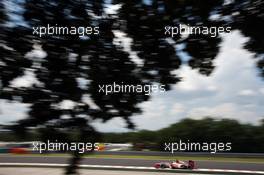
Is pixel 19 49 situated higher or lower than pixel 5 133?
higher

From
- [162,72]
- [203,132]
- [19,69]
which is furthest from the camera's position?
[203,132]

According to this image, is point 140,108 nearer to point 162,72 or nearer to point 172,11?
point 162,72

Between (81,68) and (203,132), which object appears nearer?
(81,68)

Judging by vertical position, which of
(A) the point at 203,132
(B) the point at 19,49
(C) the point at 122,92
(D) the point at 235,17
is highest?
(D) the point at 235,17

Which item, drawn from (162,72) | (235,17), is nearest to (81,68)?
(162,72)

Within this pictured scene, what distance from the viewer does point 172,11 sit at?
3.57m

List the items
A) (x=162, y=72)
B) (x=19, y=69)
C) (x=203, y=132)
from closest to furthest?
(x=19, y=69), (x=162, y=72), (x=203, y=132)

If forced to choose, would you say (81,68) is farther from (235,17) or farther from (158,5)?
(235,17)

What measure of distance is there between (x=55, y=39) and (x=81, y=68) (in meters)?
0.30

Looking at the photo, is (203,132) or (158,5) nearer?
(158,5)

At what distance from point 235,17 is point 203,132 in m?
1.82

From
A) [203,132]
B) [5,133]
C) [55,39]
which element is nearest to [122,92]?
[55,39]

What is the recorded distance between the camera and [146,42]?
3.56m

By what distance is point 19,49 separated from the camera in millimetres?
3393
